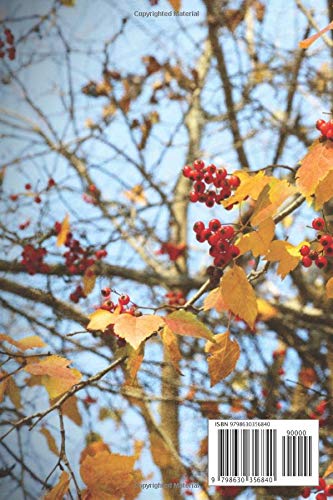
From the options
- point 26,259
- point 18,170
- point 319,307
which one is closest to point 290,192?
point 26,259

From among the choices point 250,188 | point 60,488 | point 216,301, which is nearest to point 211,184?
point 250,188

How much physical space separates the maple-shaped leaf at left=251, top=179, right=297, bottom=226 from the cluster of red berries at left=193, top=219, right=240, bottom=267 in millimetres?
62

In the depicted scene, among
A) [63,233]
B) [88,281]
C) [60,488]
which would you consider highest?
[63,233]

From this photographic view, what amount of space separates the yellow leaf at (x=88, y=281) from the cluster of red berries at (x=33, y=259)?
0.10 meters

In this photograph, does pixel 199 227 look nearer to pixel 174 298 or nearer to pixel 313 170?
pixel 313 170

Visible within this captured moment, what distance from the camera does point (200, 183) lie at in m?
0.79

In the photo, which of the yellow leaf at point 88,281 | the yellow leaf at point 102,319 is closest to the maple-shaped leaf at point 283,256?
the yellow leaf at point 102,319

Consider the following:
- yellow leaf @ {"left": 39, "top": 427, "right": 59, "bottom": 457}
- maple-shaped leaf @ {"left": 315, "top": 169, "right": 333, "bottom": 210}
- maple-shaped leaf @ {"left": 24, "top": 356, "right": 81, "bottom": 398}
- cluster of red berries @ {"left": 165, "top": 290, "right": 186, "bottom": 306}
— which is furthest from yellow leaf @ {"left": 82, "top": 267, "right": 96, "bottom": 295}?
maple-shaped leaf @ {"left": 315, "top": 169, "right": 333, "bottom": 210}

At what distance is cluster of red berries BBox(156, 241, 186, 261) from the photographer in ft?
6.19

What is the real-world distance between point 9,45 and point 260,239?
1.14 m

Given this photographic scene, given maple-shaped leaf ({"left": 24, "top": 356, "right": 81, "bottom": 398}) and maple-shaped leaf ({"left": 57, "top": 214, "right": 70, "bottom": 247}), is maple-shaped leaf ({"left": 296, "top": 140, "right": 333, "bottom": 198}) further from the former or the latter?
maple-shaped leaf ({"left": 57, "top": 214, "right": 70, "bottom": 247})

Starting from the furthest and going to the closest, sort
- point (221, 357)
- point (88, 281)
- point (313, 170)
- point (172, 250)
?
1. point (172, 250)
2. point (88, 281)
3. point (221, 357)
4. point (313, 170)

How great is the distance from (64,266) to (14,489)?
1.82 ft

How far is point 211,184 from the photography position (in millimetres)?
791
